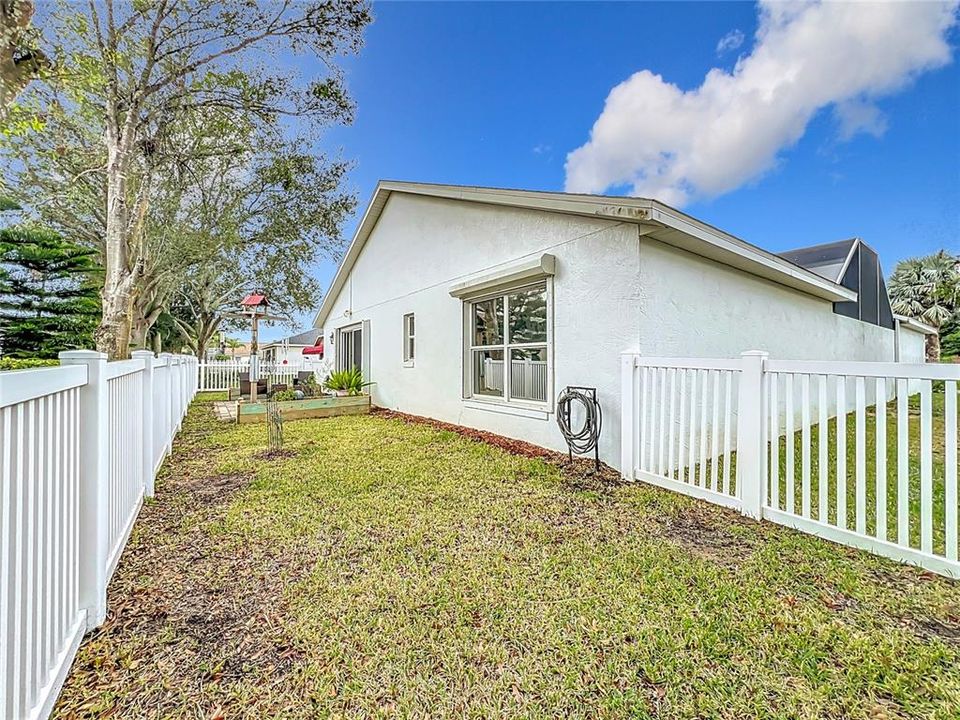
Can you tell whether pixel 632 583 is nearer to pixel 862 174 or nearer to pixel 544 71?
pixel 544 71

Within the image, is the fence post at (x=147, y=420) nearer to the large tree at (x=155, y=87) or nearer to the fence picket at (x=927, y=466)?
the fence picket at (x=927, y=466)

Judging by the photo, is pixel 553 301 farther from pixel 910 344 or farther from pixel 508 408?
pixel 910 344

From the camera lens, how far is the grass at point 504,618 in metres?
1.74

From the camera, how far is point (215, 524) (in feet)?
11.5

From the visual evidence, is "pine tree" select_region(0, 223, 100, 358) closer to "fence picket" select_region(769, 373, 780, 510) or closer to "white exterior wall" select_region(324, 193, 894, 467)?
"white exterior wall" select_region(324, 193, 894, 467)

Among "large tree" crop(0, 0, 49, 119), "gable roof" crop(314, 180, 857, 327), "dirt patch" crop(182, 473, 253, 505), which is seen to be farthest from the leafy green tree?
"large tree" crop(0, 0, 49, 119)

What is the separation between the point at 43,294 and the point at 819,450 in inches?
832

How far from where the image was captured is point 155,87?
8.80m

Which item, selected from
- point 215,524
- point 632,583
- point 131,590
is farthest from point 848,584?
point 215,524

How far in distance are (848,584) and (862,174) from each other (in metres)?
17.9

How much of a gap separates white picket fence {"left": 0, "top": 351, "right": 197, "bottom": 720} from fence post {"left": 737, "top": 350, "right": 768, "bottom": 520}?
14.7ft

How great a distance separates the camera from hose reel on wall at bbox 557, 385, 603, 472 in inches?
201

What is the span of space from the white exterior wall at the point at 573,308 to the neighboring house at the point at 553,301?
24 mm

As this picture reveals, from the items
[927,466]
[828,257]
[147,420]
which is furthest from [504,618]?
[828,257]
